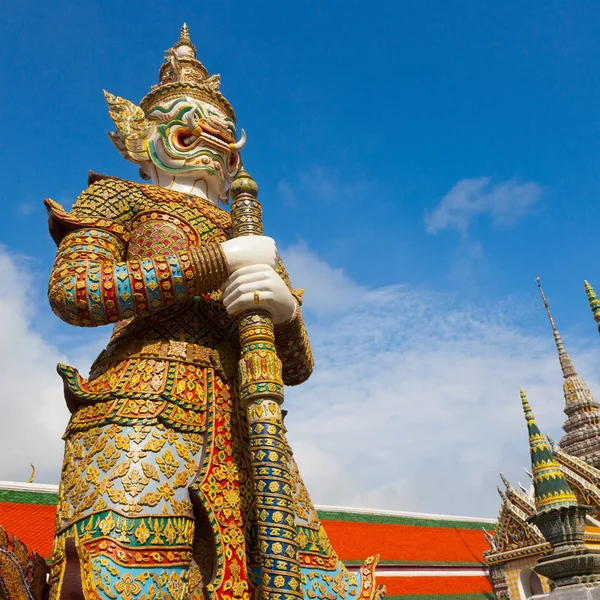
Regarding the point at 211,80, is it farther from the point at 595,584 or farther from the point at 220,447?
the point at 595,584

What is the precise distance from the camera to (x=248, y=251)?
338 centimetres

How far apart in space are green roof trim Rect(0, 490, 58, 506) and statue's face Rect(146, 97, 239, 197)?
224 inches

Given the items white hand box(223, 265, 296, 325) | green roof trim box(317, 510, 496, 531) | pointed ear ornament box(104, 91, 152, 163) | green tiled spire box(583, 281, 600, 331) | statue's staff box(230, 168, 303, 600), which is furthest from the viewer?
green roof trim box(317, 510, 496, 531)

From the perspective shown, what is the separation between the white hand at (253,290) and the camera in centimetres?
328

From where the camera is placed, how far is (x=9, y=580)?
3039 millimetres

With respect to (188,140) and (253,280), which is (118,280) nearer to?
(253,280)

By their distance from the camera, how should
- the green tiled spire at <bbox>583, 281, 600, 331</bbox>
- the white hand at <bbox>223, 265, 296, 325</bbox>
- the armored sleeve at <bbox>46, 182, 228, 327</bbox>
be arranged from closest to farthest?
the armored sleeve at <bbox>46, 182, 228, 327</bbox>, the white hand at <bbox>223, 265, 296, 325</bbox>, the green tiled spire at <bbox>583, 281, 600, 331</bbox>

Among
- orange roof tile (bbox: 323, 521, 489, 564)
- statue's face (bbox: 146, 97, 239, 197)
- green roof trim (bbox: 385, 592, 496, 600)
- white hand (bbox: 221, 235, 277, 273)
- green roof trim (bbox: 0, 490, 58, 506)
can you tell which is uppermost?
statue's face (bbox: 146, 97, 239, 197)

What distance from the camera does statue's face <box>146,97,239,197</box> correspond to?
4.27 m

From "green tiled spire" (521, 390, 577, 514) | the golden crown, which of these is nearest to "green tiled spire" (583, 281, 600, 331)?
"green tiled spire" (521, 390, 577, 514)

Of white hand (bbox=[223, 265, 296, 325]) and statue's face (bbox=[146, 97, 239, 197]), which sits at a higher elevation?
statue's face (bbox=[146, 97, 239, 197])

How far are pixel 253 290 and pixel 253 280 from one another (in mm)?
60

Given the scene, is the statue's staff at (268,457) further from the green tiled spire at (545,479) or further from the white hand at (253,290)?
the green tiled spire at (545,479)

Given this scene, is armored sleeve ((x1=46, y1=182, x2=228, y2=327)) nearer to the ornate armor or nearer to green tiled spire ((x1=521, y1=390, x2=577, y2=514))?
the ornate armor
